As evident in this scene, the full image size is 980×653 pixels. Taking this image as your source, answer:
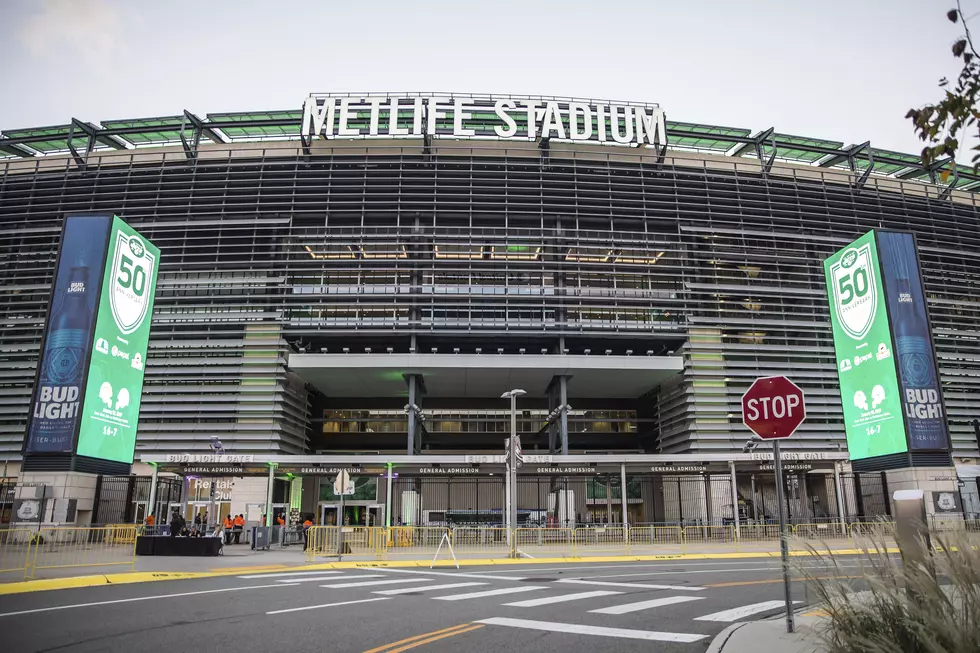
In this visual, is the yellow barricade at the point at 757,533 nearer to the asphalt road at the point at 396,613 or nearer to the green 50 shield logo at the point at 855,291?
the green 50 shield logo at the point at 855,291

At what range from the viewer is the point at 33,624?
10.0 m

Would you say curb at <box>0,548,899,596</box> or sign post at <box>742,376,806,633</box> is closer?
sign post at <box>742,376,806,633</box>

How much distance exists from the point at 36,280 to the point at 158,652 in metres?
47.4

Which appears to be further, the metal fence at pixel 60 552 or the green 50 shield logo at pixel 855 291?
the green 50 shield logo at pixel 855 291

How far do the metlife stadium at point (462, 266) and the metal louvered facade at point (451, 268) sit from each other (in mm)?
166

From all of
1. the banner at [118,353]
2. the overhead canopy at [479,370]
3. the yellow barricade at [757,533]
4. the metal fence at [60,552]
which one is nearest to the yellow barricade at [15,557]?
the metal fence at [60,552]

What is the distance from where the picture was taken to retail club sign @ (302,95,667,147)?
45.5m

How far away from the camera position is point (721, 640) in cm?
847

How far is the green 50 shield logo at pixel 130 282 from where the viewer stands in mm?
31516

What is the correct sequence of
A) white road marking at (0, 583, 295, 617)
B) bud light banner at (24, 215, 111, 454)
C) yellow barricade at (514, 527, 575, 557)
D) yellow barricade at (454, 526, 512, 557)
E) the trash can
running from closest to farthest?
1. white road marking at (0, 583, 295, 617)
2. yellow barricade at (454, 526, 512, 557)
3. yellow barricade at (514, 527, 575, 557)
4. the trash can
5. bud light banner at (24, 215, 111, 454)

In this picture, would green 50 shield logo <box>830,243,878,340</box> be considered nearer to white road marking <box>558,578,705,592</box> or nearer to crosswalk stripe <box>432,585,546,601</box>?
white road marking <box>558,578,705,592</box>

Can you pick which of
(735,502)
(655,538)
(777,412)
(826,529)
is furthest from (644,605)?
(826,529)

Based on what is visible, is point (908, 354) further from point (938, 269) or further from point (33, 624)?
point (33, 624)

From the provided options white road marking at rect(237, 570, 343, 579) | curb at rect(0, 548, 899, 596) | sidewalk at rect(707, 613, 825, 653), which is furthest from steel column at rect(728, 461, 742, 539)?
sidewalk at rect(707, 613, 825, 653)
